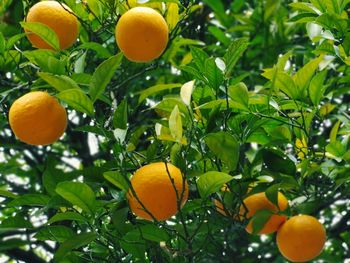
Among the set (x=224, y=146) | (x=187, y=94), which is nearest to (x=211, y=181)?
(x=224, y=146)

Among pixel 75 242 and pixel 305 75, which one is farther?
pixel 305 75

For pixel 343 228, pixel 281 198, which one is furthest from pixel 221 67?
pixel 343 228

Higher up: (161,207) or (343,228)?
(343,228)

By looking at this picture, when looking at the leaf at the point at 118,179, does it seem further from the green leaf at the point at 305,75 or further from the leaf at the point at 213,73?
the green leaf at the point at 305,75

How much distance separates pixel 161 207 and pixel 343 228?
1288 mm

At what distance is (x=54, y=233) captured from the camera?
1.97m

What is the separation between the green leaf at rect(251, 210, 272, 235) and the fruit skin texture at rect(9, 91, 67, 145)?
590 millimetres

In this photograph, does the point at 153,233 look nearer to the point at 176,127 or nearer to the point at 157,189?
the point at 157,189

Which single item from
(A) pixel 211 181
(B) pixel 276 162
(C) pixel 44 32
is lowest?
(A) pixel 211 181

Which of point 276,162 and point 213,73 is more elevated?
point 213,73

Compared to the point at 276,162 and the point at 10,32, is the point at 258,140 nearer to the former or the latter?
the point at 276,162

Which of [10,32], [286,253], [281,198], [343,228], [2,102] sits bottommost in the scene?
[286,253]

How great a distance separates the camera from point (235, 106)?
5.94 feet

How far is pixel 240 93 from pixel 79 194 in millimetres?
513
